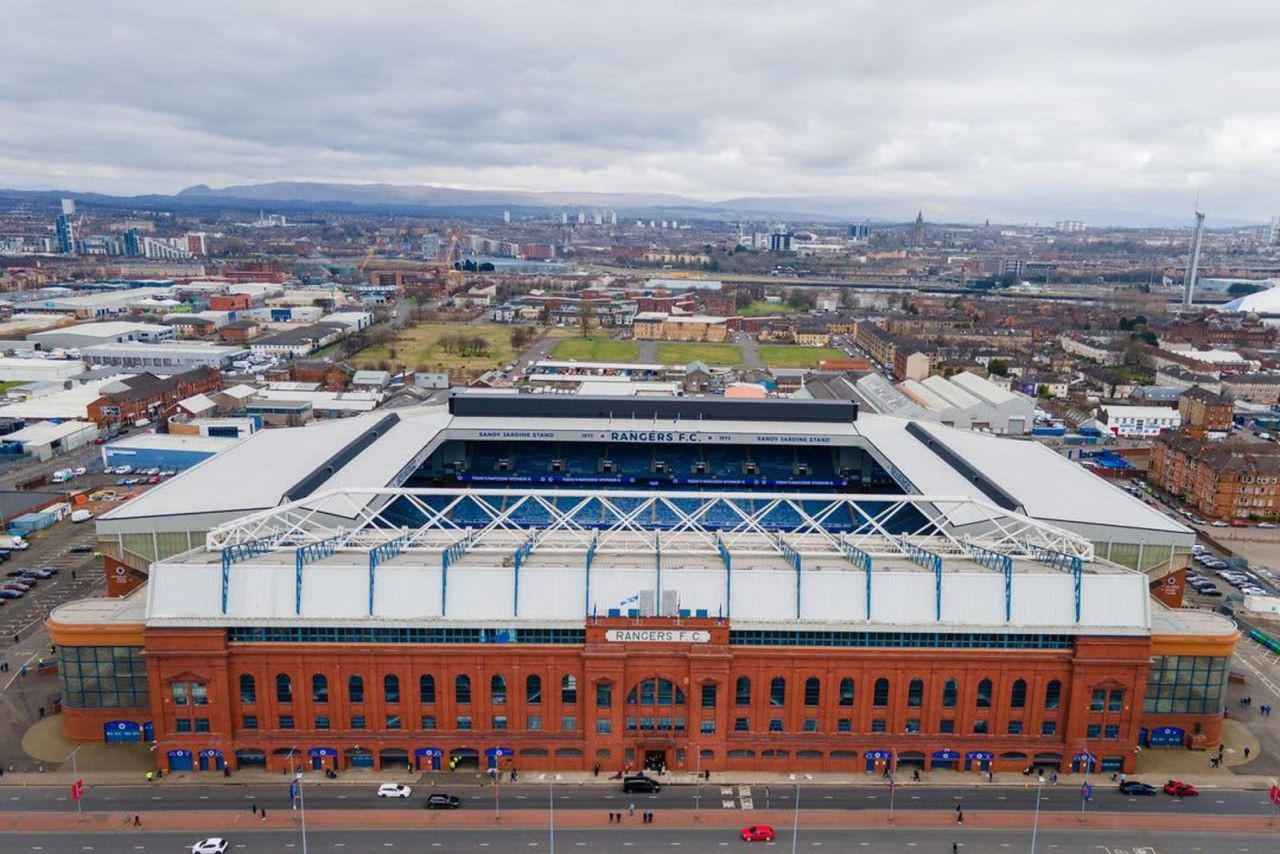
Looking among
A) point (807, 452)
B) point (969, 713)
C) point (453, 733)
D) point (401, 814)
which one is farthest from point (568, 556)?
point (807, 452)

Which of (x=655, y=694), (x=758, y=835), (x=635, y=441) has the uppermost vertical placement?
(x=635, y=441)

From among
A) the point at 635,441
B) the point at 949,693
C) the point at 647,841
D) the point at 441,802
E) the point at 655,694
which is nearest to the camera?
the point at 647,841

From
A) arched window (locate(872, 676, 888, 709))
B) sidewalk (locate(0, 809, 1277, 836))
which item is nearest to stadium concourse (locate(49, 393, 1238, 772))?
arched window (locate(872, 676, 888, 709))

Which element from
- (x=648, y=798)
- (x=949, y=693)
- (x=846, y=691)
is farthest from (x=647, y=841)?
(x=949, y=693)

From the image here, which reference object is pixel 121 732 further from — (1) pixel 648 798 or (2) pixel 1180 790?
(2) pixel 1180 790

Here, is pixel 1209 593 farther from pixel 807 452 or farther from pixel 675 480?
pixel 675 480

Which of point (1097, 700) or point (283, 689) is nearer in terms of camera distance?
point (283, 689)

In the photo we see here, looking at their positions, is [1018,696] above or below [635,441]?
below

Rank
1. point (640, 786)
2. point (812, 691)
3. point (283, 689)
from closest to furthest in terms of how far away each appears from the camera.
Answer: point (640, 786) < point (283, 689) < point (812, 691)
